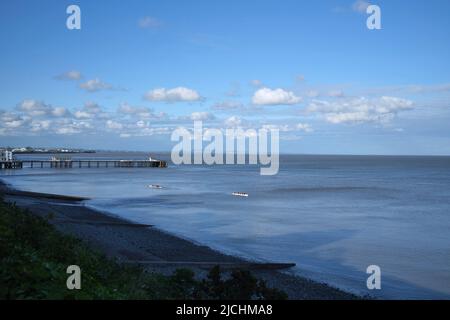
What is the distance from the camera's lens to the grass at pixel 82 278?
779 cm

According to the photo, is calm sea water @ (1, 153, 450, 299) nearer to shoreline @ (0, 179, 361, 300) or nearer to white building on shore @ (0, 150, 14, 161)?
shoreline @ (0, 179, 361, 300)

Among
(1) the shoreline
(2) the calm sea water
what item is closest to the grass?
(1) the shoreline

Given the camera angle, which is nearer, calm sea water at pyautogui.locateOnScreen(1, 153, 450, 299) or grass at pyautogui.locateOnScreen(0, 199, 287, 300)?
grass at pyautogui.locateOnScreen(0, 199, 287, 300)

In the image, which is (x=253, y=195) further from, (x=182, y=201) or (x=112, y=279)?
(x=112, y=279)

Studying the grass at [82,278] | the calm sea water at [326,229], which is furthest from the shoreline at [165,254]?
the grass at [82,278]

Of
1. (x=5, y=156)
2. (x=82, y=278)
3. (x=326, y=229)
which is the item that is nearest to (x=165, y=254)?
(x=82, y=278)

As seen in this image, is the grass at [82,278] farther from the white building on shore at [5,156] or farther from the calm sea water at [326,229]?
the white building on shore at [5,156]

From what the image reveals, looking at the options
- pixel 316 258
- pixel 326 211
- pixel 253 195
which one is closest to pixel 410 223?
pixel 326 211

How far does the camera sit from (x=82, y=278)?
8.85 m

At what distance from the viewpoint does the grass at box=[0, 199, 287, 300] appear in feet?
25.6

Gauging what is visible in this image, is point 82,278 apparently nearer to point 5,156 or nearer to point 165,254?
point 165,254

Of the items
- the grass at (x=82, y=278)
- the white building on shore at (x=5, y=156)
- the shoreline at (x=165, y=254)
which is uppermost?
the white building on shore at (x=5, y=156)
